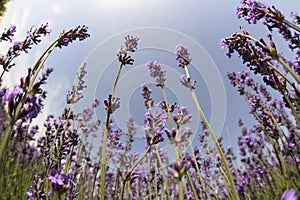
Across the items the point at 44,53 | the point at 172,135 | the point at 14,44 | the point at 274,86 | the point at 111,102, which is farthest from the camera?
the point at 14,44

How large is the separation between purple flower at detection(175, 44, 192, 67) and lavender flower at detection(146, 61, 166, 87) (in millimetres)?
259

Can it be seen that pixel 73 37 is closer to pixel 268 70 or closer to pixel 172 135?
pixel 172 135

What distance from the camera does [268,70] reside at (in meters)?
2.11

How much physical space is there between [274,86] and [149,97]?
146 centimetres

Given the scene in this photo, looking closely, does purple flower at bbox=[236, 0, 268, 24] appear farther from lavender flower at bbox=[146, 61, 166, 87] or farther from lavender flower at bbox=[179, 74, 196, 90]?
lavender flower at bbox=[146, 61, 166, 87]

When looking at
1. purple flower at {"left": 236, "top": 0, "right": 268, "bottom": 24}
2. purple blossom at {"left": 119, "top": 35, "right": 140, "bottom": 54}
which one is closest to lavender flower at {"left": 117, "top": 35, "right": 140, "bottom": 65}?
purple blossom at {"left": 119, "top": 35, "right": 140, "bottom": 54}

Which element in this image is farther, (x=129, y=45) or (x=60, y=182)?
(x=129, y=45)

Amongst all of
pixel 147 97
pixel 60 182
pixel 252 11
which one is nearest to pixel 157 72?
pixel 147 97

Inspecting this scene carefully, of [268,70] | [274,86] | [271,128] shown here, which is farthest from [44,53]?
[271,128]

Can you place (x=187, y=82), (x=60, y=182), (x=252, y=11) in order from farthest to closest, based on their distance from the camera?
(x=187, y=82) → (x=252, y=11) → (x=60, y=182)

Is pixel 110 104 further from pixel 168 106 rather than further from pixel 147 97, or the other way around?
pixel 147 97

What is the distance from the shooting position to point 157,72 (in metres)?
3.20

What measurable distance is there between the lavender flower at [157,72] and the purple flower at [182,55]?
0.85 ft

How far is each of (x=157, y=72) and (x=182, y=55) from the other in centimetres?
38
